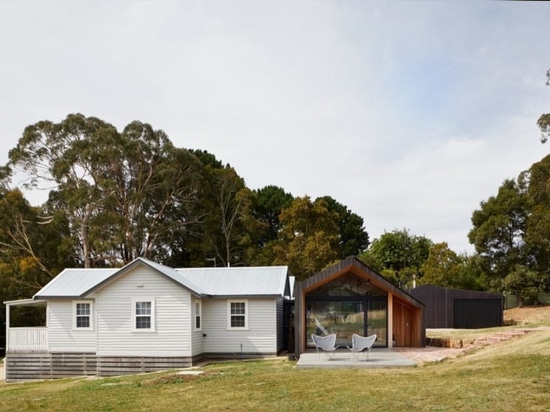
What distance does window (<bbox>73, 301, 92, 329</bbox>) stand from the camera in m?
23.0

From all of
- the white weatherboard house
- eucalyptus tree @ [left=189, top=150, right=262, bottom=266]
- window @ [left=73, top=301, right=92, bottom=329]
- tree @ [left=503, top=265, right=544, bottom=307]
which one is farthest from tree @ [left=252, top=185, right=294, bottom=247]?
window @ [left=73, top=301, right=92, bottom=329]

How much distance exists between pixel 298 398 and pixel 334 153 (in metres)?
16.6

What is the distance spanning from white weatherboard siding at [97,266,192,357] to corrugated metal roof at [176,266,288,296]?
2.03 m

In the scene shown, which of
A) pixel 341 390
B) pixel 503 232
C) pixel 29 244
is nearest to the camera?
pixel 341 390

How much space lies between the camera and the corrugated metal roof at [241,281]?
23.0 meters

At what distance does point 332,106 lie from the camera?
1983 centimetres

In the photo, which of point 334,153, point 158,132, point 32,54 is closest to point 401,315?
point 334,153

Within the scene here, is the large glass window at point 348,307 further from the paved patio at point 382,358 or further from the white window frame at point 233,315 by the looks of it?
the white window frame at point 233,315

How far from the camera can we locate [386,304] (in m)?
22.7

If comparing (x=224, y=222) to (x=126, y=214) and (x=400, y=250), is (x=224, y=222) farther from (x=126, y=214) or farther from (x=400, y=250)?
(x=400, y=250)

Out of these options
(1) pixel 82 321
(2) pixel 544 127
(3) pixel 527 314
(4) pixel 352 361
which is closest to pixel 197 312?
(1) pixel 82 321

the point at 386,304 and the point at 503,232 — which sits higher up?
the point at 503,232

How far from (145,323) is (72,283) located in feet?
14.3

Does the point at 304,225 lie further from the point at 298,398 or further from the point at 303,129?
the point at 298,398
